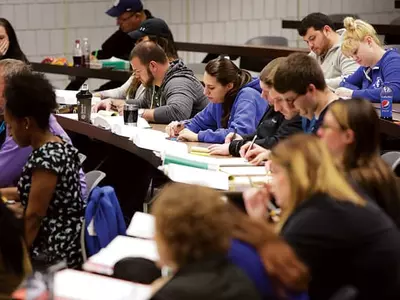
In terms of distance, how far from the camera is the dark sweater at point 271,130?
15.3ft

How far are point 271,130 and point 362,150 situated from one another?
1.49m

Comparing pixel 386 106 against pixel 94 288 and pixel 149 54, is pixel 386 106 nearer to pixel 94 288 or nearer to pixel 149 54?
pixel 149 54

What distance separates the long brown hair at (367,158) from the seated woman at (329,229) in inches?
17.9

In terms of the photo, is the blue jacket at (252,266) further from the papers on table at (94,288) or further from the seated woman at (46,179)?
the seated woman at (46,179)

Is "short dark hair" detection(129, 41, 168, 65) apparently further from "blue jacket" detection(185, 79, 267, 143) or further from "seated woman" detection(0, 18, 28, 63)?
"seated woman" detection(0, 18, 28, 63)

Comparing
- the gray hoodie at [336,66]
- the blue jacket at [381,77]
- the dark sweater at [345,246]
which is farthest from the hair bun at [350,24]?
the dark sweater at [345,246]

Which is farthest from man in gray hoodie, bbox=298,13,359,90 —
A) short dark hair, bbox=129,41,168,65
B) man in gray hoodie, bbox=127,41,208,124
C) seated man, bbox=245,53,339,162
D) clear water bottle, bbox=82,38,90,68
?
seated man, bbox=245,53,339,162

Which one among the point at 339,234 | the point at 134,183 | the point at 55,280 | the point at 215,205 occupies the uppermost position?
the point at 215,205

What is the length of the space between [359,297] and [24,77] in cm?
183

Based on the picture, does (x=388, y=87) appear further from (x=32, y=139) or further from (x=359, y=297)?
(x=359, y=297)

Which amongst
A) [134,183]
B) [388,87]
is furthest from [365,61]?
[134,183]

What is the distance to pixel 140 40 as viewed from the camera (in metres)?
6.75

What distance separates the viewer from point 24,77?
3977 mm

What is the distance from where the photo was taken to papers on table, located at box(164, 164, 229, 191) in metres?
4.02
